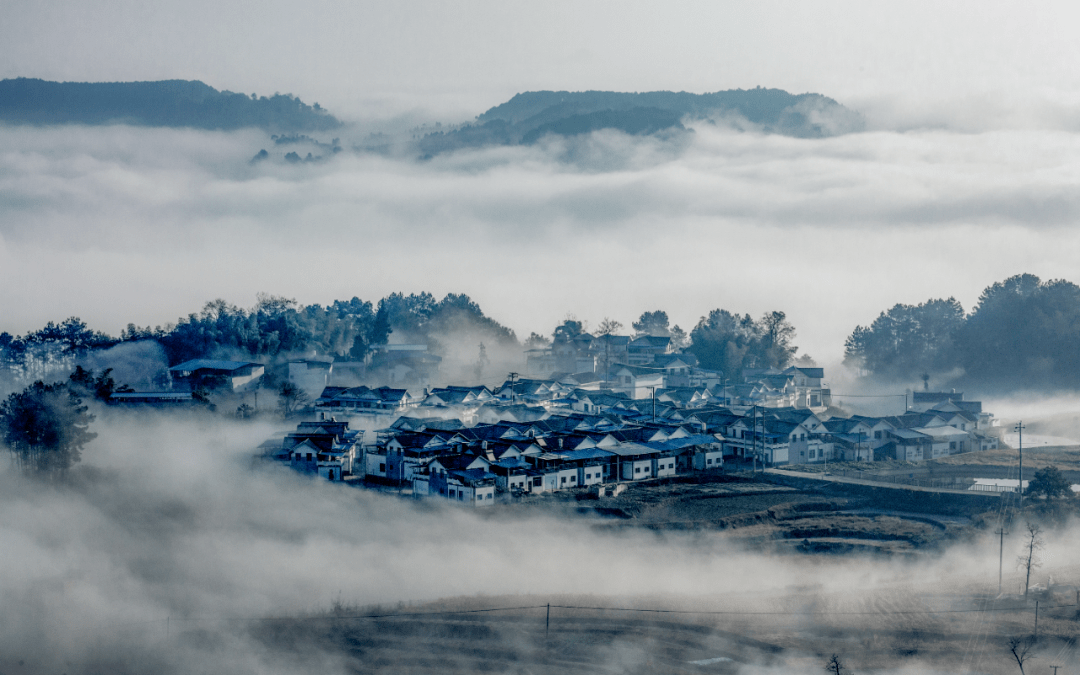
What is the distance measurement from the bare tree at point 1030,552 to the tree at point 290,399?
25072 millimetres

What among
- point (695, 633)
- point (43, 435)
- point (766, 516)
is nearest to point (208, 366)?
point (43, 435)

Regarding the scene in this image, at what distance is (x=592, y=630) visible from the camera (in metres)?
17.3

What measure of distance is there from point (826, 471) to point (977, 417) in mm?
9815

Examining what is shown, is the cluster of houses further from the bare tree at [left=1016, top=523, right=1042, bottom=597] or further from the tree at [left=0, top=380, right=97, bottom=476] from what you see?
the bare tree at [left=1016, top=523, right=1042, bottom=597]

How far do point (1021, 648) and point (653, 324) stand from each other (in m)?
48.1

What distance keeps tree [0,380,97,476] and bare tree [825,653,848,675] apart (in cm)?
2052

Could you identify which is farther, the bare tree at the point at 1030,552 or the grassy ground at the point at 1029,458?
the grassy ground at the point at 1029,458

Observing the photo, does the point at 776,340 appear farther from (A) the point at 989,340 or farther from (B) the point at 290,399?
(B) the point at 290,399

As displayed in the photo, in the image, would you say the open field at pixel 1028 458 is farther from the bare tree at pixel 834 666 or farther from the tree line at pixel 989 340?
the bare tree at pixel 834 666

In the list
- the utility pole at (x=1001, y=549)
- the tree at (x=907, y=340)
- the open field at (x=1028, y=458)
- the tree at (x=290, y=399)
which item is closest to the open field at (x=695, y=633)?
the utility pole at (x=1001, y=549)

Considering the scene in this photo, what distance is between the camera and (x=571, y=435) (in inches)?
1153

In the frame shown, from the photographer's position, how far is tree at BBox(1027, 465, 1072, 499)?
2316 cm

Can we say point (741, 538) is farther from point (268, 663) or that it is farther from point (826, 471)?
point (268, 663)

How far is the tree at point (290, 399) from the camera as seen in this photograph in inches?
1466
